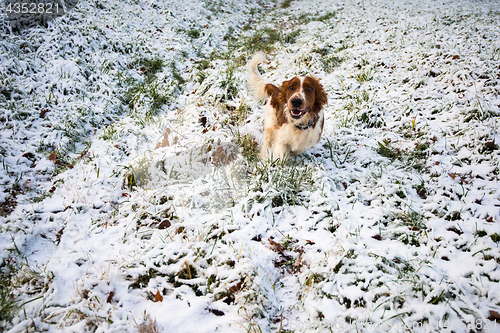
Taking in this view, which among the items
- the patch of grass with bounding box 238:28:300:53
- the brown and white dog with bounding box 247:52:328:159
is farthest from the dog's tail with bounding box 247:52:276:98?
the patch of grass with bounding box 238:28:300:53

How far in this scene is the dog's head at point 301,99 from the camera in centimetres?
294

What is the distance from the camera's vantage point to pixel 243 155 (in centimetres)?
330

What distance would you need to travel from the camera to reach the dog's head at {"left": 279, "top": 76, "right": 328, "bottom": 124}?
9.65 feet

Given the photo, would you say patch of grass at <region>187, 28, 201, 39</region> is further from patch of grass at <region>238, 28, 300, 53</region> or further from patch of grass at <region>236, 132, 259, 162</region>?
patch of grass at <region>236, 132, 259, 162</region>

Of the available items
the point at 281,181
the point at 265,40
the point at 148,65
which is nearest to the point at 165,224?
the point at 281,181

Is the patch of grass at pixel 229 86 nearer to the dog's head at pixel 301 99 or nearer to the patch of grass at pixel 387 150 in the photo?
the dog's head at pixel 301 99

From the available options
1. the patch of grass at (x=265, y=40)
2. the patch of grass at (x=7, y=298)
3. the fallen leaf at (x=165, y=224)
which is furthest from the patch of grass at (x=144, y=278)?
the patch of grass at (x=265, y=40)

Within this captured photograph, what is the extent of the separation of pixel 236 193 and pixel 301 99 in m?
1.40

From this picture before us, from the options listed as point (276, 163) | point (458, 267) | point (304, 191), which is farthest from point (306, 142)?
point (458, 267)

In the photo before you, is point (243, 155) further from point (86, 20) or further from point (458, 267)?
point (86, 20)

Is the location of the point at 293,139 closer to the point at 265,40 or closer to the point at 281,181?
the point at 281,181

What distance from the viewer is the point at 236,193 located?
106 inches

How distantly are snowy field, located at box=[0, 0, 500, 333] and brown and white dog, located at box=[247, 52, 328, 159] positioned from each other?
33 centimetres

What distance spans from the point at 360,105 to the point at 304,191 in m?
2.33
